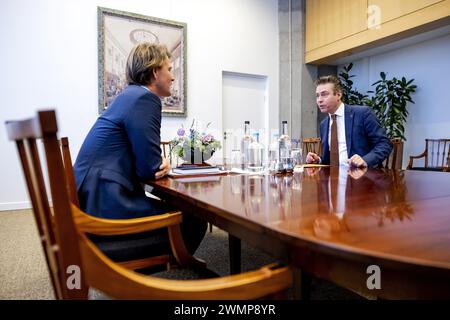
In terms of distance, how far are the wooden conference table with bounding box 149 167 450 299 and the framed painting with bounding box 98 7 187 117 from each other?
348cm

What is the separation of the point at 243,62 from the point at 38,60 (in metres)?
2.89

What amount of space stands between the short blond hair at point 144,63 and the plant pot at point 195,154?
498mm

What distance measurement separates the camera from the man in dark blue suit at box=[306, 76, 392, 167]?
225 cm

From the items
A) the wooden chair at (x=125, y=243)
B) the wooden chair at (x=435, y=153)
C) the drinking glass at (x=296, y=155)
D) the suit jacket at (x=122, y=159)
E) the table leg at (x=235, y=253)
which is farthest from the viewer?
the wooden chair at (x=435, y=153)

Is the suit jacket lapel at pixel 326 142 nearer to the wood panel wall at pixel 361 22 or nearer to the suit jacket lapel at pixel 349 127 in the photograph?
A: the suit jacket lapel at pixel 349 127

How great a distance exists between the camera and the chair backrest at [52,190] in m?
0.47

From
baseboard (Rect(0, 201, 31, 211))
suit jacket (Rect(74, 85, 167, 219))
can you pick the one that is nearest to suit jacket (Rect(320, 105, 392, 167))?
suit jacket (Rect(74, 85, 167, 219))

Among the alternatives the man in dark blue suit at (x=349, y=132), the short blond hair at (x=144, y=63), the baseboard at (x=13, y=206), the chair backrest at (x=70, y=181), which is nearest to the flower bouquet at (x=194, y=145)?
the short blond hair at (x=144, y=63)

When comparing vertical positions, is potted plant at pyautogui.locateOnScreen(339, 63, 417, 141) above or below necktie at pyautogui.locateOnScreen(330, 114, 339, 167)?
above

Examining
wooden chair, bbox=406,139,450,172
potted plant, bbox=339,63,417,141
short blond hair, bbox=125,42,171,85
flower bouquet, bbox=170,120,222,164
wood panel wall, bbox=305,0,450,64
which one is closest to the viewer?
short blond hair, bbox=125,42,171,85

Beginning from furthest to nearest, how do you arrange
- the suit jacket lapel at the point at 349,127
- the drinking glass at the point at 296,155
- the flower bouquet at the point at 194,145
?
the suit jacket lapel at the point at 349,127
the drinking glass at the point at 296,155
the flower bouquet at the point at 194,145

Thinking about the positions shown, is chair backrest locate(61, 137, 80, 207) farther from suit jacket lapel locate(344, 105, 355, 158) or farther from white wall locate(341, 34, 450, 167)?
white wall locate(341, 34, 450, 167)

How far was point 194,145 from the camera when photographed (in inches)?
70.5
